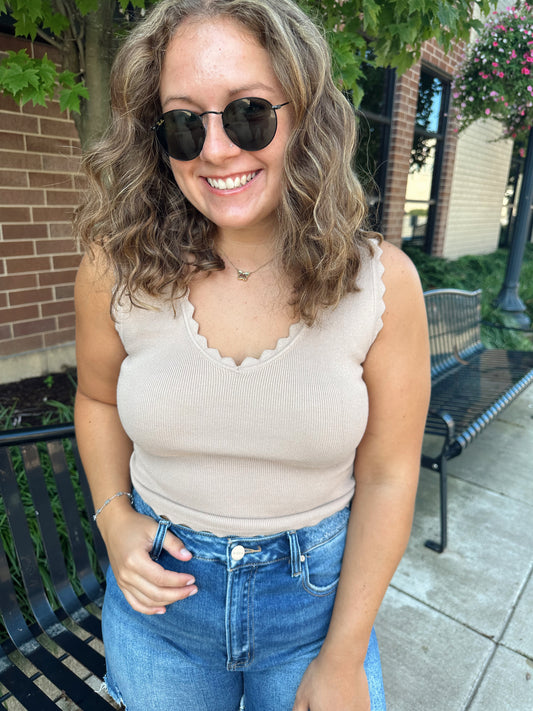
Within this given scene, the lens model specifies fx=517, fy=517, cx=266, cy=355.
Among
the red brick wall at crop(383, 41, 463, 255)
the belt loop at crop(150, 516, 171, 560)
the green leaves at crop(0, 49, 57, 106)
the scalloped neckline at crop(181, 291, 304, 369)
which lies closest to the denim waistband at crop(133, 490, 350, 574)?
the belt loop at crop(150, 516, 171, 560)

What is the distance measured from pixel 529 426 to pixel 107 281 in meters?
3.98

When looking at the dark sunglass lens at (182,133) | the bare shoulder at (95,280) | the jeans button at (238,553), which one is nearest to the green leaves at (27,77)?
the bare shoulder at (95,280)

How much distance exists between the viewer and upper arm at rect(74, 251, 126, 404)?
4.19ft

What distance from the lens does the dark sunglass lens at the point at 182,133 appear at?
1.07 m

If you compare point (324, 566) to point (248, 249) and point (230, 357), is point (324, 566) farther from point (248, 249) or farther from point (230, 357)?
point (248, 249)

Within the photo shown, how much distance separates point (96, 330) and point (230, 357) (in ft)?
1.27

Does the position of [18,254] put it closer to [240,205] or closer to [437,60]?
[240,205]

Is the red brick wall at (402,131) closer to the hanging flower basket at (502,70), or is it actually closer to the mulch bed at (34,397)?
the hanging flower basket at (502,70)

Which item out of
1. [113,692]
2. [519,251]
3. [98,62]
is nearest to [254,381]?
[113,692]

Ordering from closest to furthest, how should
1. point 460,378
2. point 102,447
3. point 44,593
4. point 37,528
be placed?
1. point 102,447
2. point 44,593
3. point 37,528
4. point 460,378

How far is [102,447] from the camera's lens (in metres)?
1.40

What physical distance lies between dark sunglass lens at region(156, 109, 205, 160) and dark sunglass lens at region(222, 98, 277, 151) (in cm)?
7

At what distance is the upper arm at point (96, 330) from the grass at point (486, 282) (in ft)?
16.6

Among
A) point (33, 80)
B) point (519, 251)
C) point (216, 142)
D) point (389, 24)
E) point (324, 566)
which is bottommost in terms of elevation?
point (324, 566)
